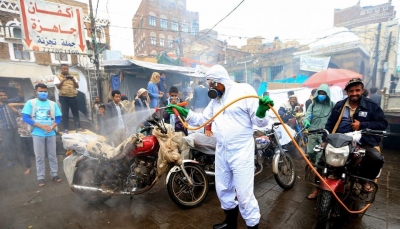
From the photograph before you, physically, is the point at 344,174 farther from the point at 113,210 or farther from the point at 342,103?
the point at 113,210

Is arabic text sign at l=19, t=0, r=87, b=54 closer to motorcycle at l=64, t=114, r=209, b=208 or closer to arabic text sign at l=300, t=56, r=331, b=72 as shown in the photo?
motorcycle at l=64, t=114, r=209, b=208

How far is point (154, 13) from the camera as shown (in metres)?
39.3

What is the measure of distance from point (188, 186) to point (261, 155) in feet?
→ 5.52

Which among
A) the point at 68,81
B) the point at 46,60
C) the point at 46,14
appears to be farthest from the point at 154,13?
the point at 68,81

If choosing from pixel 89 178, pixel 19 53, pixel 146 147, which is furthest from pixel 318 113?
pixel 19 53

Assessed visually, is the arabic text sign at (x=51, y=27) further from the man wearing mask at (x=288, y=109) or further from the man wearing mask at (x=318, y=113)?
the man wearing mask at (x=318, y=113)

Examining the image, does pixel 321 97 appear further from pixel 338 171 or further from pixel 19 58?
pixel 19 58

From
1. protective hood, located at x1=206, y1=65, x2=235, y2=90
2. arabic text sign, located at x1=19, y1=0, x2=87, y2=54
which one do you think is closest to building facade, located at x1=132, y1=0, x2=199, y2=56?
arabic text sign, located at x1=19, y1=0, x2=87, y2=54

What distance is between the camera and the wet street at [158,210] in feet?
9.19

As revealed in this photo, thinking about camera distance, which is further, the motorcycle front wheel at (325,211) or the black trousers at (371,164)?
the black trousers at (371,164)

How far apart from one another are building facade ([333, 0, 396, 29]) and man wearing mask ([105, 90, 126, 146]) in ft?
120

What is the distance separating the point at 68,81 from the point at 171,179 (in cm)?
520

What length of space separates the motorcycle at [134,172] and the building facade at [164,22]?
16.7m

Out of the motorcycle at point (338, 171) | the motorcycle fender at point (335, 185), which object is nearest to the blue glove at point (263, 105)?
the motorcycle at point (338, 171)
